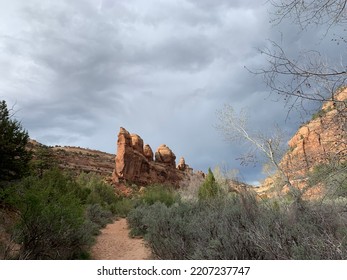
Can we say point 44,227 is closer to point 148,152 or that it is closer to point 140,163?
point 140,163

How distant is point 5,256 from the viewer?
6.38 m


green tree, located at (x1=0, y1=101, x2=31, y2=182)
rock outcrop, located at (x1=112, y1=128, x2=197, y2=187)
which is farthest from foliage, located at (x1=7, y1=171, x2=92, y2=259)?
rock outcrop, located at (x1=112, y1=128, x2=197, y2=187)

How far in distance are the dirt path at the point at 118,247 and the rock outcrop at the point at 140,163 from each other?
3476 cm

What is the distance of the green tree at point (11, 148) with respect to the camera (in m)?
15.7

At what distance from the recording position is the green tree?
51.6ft

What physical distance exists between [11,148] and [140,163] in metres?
39.3

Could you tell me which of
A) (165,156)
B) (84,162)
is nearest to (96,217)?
(165,156)

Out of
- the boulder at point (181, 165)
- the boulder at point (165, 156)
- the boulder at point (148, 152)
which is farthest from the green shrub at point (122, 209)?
the boulder at point (181, 165)

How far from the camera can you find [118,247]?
12.6m

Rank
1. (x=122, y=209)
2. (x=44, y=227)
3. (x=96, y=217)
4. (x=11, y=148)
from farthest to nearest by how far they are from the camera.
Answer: (x=122, y=209)
(x=96, y=217)
(x=11, y=148)
(x=44, y=227)

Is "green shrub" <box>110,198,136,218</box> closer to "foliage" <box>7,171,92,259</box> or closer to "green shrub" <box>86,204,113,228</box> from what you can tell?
"green shrub" <box>86,204,113,228</box>

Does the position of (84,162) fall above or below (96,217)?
above

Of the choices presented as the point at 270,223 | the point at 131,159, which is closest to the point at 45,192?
the point at 270,223

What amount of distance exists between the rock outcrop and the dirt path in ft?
114
